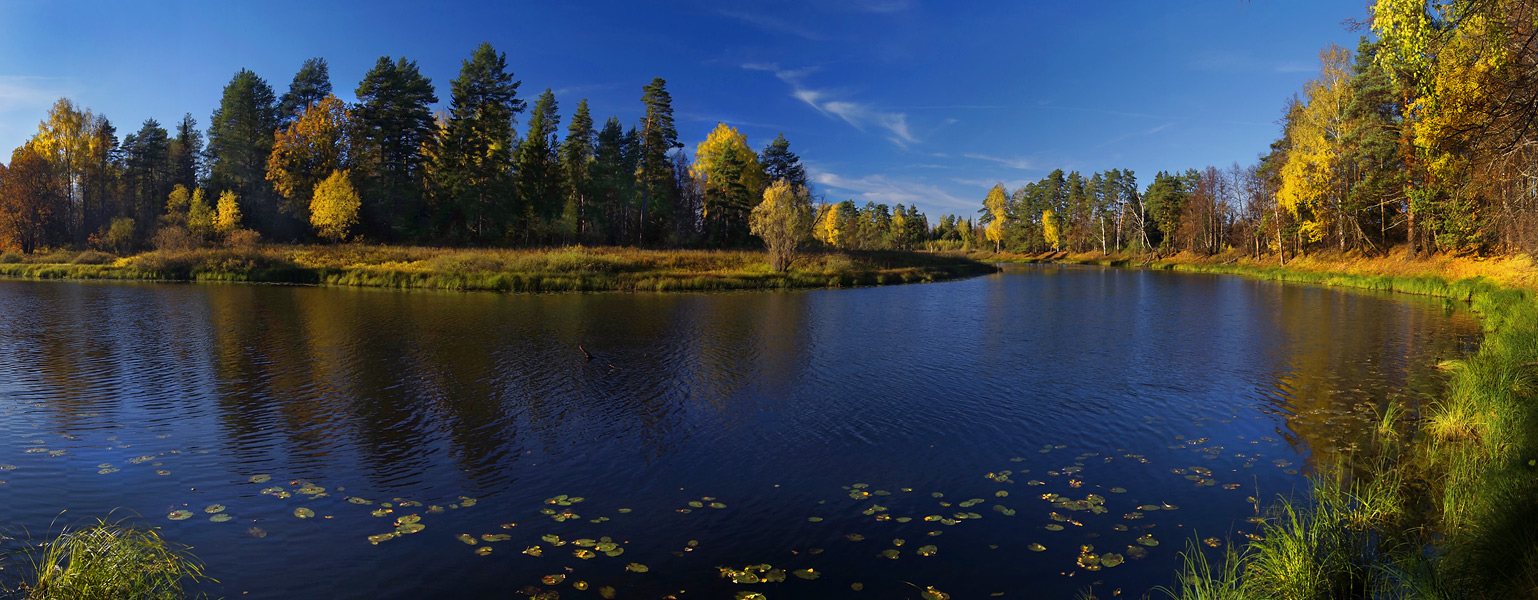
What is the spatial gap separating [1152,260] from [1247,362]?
75.2 metres

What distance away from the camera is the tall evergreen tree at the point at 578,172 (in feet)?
191

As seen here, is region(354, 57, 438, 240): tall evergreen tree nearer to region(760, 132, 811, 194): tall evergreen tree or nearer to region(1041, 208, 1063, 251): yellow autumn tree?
region(760, 132, 811, 194): tall evergreen tree

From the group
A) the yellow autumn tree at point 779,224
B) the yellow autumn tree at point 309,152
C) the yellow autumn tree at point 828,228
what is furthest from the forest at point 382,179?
the yellow autumn tree at point 828,228

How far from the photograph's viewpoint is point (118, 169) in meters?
70.1

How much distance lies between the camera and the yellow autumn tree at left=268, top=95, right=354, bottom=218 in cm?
5653

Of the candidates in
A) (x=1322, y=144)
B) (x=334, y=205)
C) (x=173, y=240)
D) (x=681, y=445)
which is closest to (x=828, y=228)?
(x=1322, y=144)

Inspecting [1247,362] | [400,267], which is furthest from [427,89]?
[1247,362]

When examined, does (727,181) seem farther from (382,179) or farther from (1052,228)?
(1052,228)

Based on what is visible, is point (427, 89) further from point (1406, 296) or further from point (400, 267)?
point (1406, 296)

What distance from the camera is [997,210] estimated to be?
116 m

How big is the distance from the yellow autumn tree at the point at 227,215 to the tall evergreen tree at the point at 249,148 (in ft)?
6.89

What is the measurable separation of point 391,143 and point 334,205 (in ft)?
34.0

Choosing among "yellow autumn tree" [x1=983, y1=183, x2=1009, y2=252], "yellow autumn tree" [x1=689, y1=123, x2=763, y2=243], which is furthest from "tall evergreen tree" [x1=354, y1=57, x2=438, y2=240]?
"yellow autumn tree" [x1=983, y1=183, x2=1009, y2=252]

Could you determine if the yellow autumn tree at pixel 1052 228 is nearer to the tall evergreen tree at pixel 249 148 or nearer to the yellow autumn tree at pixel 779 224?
the yellow autumn tree at pixel 779 224
